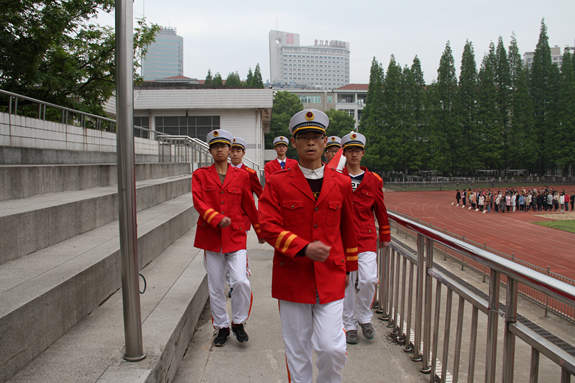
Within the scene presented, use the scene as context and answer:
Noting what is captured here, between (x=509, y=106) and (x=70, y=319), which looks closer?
(x=70, y=319)

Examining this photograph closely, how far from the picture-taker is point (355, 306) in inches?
182

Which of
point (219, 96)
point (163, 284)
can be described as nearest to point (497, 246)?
point (219, 96)

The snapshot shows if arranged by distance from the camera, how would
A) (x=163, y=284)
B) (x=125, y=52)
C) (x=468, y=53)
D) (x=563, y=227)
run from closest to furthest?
(x=125, y=52), (x=163, y=284), (x=563, y=227), (x=468, y=53)

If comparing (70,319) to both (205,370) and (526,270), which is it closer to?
(205,370)

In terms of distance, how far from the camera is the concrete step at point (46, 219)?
3897 mm

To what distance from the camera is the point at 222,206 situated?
15.2 feet

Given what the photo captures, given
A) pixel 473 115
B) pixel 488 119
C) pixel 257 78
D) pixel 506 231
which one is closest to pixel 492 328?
pixel 506 231

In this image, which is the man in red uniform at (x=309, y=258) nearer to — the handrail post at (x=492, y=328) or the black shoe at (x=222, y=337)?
the handrail post at (x=492, y=328)

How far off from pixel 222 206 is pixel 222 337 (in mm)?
1387

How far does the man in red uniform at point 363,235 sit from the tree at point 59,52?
301 inches

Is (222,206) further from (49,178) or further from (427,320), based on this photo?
(49,178)

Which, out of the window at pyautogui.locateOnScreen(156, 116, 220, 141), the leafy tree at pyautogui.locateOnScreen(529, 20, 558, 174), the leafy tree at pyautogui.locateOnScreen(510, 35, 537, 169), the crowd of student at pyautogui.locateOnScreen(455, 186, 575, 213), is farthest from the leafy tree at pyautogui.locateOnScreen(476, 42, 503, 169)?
the window at pyautogui.locateOnScreen(156, 116, 220, 141)

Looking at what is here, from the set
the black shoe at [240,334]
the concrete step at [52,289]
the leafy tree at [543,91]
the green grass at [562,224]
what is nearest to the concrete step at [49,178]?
the concrete step at [52,289]

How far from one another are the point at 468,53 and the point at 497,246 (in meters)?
50.7
